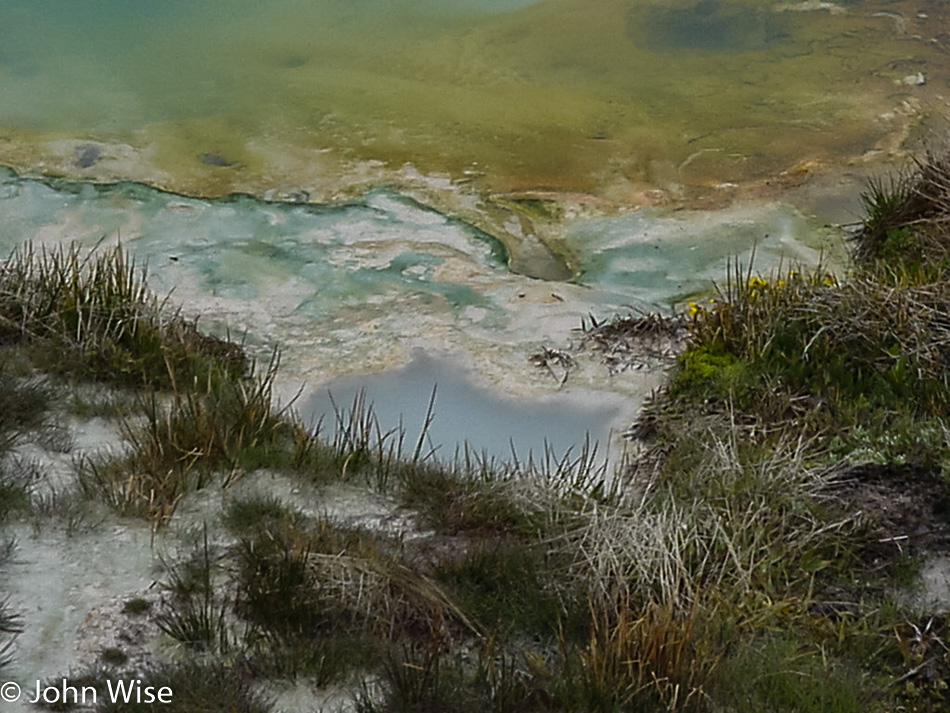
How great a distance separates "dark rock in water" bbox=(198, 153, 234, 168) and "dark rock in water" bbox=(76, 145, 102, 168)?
57 centimetres

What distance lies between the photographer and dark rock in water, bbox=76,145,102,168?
6152 millimetres

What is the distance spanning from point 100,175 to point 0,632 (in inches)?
153

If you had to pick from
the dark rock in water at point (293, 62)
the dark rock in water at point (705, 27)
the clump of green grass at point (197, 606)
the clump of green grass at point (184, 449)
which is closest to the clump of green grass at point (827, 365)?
the clump of green grass at point (184, 449)

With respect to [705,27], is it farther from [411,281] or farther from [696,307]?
[696,307]

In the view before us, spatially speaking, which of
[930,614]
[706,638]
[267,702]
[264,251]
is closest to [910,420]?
[930,614]

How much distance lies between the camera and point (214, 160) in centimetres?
623

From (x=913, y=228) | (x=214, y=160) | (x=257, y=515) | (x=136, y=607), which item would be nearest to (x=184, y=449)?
(x=257, y=515)

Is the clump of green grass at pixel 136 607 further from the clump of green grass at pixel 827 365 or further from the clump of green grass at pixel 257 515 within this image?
the clump of green grass at pixel 827 365

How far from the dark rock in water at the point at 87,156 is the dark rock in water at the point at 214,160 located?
0.57 metres

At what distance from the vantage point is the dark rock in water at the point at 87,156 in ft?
20.2

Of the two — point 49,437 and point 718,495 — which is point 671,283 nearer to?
point 718,495

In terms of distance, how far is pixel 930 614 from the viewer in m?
2.78

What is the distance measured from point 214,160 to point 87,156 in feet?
2.32
